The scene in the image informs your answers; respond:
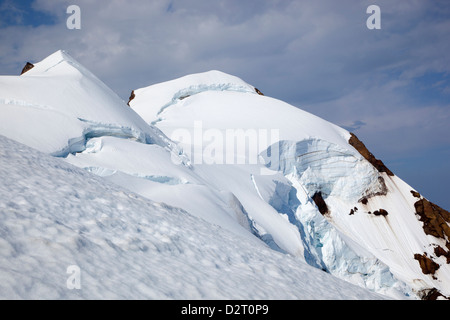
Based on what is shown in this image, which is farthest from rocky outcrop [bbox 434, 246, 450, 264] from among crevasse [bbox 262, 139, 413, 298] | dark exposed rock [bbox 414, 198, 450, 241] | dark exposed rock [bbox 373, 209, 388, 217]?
crevasse [bbox 262, 139, 413, 298]

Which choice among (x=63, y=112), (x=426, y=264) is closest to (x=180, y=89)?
(x=63, y=112)

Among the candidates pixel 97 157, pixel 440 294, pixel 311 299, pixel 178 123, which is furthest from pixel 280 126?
pixel 311 299

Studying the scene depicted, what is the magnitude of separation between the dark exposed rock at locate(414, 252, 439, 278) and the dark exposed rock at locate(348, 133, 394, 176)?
6.49 m

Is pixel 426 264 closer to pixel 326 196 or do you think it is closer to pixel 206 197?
pixel 326 196

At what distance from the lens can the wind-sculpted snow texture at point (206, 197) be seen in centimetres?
421

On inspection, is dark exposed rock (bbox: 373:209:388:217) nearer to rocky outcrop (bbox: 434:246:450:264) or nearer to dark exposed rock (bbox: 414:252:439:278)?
dark exposed rock (bbox: 414:252:439:278)

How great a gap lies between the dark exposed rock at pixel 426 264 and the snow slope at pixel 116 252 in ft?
60.4

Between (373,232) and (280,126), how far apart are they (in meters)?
8.38

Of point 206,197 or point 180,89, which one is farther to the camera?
point 180,89

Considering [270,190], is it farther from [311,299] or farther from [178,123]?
[311,299]

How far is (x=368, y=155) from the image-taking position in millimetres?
26094

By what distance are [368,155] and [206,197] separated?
729 inches

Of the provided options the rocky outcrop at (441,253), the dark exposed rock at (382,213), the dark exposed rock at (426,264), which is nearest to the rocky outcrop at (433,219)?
the rocky outcrop at (441,253)

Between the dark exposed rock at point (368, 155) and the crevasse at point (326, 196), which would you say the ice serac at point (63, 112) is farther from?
the dark exposed rock at point (368, 155)
